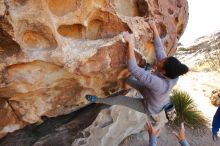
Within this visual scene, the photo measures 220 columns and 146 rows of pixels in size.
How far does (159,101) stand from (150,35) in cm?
92

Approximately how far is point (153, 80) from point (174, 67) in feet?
1.06

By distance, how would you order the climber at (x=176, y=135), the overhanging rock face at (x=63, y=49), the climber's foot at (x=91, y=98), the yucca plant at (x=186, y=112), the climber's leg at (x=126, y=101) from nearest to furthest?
the overhanging rock face at (x=63, y=49) → the climber's foot at (x=91, y=98) → the climber's leg at (x=126, y=101) → the climber at (x=176, y=135) → the yucca plant at (x=186, y=112)

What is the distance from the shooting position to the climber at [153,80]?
4805 millimetres

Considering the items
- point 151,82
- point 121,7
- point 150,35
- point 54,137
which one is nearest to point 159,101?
point 151,82

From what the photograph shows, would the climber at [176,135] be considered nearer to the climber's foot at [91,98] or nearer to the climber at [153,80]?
the climber at [153,80]

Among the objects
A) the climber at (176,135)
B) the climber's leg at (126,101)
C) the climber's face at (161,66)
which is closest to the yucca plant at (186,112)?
the climber at (176,135)

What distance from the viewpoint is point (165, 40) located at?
5.71 metres

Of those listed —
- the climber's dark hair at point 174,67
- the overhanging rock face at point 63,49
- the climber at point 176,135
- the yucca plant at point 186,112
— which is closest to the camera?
the overhanging rock face at point 63,49

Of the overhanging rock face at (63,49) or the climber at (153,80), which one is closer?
the overhanging rock face at (63,49)

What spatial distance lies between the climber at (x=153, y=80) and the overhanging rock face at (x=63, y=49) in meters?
0.13

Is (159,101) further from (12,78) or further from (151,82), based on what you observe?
(12,78)

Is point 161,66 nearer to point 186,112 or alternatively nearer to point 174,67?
point 174,67

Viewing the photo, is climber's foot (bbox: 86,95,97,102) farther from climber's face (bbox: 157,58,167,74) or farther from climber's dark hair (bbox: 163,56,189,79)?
climber's dark hair (bbox: 163,56,189,79)

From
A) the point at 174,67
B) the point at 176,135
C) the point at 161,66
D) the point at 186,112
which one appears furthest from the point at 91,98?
the point at 186,112
